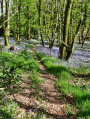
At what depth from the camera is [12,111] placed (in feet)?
9.78

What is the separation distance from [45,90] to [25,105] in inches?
57.7

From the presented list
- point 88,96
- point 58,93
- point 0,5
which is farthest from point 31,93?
point 0,5

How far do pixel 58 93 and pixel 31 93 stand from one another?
1245mm

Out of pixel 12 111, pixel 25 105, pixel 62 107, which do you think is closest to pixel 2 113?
pixel 12 111

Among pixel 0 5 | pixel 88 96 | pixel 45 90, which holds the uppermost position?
pixel 0 5

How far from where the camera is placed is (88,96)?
3910mm

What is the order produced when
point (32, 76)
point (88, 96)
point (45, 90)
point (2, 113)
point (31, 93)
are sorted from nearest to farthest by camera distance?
point (2, 113), point (88, 96), point (31, 93), point (45, 90), point (32, 76)

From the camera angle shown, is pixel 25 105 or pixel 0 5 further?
pixel 0 5

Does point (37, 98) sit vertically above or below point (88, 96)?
below

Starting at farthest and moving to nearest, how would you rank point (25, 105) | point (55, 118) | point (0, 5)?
point (0, 5), point (25, 105), point (55, 118)

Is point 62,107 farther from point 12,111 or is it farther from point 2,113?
point 2,113

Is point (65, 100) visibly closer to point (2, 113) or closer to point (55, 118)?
point (55, 118)

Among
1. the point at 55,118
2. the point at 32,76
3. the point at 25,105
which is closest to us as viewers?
the point at 55,118

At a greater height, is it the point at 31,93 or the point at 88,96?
the point at 88,96
